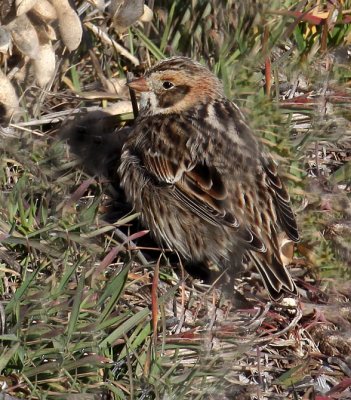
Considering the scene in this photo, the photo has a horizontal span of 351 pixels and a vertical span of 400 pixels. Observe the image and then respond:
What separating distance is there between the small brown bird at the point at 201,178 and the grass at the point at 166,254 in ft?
0.53

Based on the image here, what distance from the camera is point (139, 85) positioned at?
5.59 m

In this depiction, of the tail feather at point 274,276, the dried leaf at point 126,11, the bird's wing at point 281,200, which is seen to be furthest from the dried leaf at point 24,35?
the tail feather at point 274,276

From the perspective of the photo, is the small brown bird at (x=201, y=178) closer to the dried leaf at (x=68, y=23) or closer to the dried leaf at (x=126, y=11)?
the dried leaf at (x=126, y=11)

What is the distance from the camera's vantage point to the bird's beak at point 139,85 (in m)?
5.57

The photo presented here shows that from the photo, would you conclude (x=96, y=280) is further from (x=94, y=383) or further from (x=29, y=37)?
(x=29, y=37)

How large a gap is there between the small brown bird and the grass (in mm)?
161

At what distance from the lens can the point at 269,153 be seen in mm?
5617

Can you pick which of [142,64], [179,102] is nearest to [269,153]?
[179,102]

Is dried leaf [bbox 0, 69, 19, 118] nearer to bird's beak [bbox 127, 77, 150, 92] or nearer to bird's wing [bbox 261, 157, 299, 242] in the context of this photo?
bird's beak [bbox 127, 77, 150, 92]

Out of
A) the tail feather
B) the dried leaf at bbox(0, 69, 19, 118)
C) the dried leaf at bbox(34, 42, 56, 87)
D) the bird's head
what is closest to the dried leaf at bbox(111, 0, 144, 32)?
the bird's head

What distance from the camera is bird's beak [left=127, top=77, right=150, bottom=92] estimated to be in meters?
5.57

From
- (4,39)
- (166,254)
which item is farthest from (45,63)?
(166,254)

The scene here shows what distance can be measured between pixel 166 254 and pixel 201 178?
48cm

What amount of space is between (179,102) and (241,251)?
1006 mm
